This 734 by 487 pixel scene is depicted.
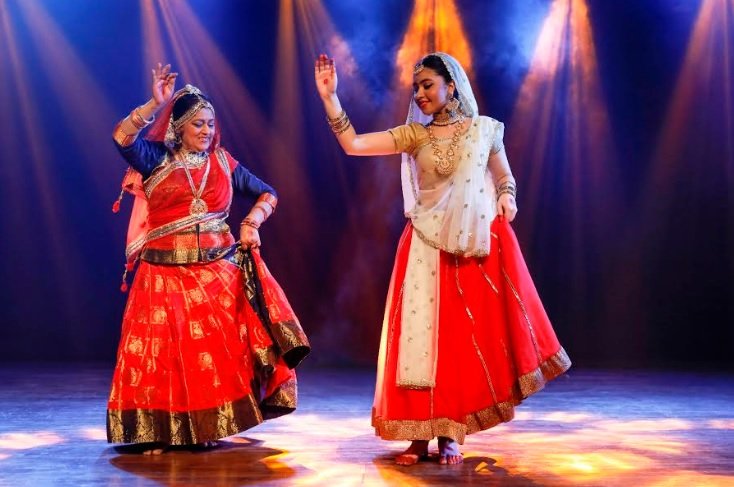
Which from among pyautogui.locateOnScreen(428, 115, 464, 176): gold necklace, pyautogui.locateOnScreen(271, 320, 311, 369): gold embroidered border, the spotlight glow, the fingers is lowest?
pyautogui.locateOnScreen(271, 320, 311, 369): gold embroidered border

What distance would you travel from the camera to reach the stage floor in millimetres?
3102

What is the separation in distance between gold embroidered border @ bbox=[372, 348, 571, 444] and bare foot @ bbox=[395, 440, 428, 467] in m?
0.07

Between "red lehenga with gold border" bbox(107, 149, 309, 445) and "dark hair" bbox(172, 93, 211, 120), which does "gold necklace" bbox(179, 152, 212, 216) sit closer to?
"red lehenga with gold border" bbox(107, 149, 309, 445)

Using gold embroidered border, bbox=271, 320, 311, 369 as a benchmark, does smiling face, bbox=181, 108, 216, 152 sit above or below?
above

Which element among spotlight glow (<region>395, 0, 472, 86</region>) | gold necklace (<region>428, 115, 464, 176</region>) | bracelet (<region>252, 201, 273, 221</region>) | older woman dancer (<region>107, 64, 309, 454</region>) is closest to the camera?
gold necklace (<region>428, 115, 464, 176</region>)

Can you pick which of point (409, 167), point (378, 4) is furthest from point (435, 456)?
point (378, 4)

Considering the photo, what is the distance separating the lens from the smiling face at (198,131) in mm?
3691

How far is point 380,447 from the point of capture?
11.9 ft

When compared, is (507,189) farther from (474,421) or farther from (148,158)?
(148,158)

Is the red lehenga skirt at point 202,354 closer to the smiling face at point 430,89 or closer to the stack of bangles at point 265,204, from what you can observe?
the stack of bangles at point 265,204

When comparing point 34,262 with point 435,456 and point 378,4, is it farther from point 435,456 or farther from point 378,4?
point 435,456

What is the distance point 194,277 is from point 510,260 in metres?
1.22

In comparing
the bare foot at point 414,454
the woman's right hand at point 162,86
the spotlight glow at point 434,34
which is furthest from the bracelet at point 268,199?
the spotlight glow at point 434,34

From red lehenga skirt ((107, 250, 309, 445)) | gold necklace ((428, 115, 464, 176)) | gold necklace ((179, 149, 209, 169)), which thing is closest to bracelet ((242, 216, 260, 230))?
red lehenga skirt ((107, 250, 309, 445))
